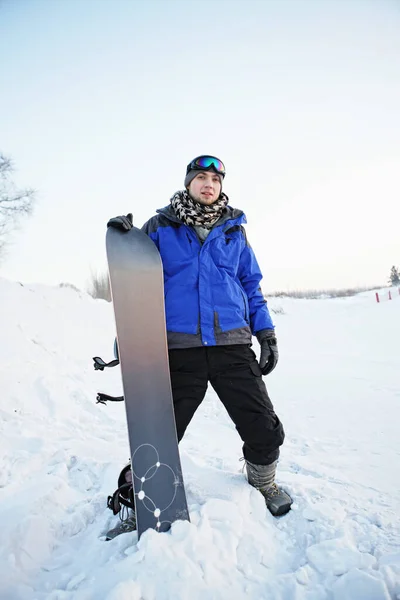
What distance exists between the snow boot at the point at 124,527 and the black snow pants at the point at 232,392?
1.49 feet

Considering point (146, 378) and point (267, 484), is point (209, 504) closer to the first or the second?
point (267, 484)

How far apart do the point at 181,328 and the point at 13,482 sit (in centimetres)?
172

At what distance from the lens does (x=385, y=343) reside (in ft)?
29.9

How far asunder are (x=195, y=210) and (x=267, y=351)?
978 millimetres

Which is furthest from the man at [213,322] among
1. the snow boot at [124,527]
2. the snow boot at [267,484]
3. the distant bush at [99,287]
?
the distant bush at [99,287]

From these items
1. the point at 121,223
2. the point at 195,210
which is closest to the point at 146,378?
the point at 121,223

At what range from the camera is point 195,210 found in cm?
194

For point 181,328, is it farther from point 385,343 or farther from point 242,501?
point 385,343

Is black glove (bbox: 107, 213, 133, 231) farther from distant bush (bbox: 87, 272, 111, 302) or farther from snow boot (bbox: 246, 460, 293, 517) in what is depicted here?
distant bush (bbox: 87, 272, 111, 302)

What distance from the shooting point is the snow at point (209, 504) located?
119 centimetres

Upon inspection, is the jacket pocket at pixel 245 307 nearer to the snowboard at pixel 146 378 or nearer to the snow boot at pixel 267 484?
the snowboard at pixel 146 378

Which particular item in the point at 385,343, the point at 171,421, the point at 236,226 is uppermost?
the point at 236,226

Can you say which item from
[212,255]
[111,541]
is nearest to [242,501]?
[111,541]

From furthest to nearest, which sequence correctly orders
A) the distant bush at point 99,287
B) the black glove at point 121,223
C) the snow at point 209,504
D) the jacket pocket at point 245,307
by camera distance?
the distant bush at point 99,287 < the jacket pocket at point 245,307 < the black glove at point 121,223 < the snow at point 209,504
